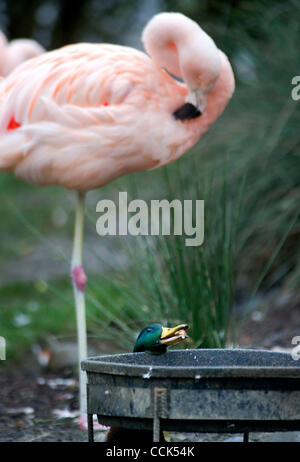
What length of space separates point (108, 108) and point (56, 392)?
5.08 feet

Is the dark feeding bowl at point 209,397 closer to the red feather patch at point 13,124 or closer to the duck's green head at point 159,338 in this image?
the duck's green head at point 159,338

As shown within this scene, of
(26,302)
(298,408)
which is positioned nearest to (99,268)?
(26,302)

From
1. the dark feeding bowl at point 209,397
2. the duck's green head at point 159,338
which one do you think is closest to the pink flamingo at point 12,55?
the duck's green head at point 159,338

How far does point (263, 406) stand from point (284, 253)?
3.26 meters

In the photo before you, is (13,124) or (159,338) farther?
(13,124)

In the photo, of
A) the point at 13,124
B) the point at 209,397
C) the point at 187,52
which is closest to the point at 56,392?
the point at 13,124

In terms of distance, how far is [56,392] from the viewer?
3.88 meters

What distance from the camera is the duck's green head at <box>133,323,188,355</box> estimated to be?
2148 mm

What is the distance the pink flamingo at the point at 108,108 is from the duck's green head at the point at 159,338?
894 millimetres

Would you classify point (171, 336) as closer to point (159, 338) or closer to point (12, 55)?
point (159, 338)

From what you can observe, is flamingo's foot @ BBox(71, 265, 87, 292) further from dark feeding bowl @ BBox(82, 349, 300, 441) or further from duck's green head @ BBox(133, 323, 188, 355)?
dark feeding bowl @ BBox(82, 349, 300, 441)

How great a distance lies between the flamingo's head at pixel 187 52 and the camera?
9.91 feet

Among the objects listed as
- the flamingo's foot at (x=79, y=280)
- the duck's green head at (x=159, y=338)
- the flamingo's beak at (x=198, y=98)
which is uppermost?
the flamingo's beak at (x=198, y=98)

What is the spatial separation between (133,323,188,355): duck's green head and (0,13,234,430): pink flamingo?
0.89 meters
